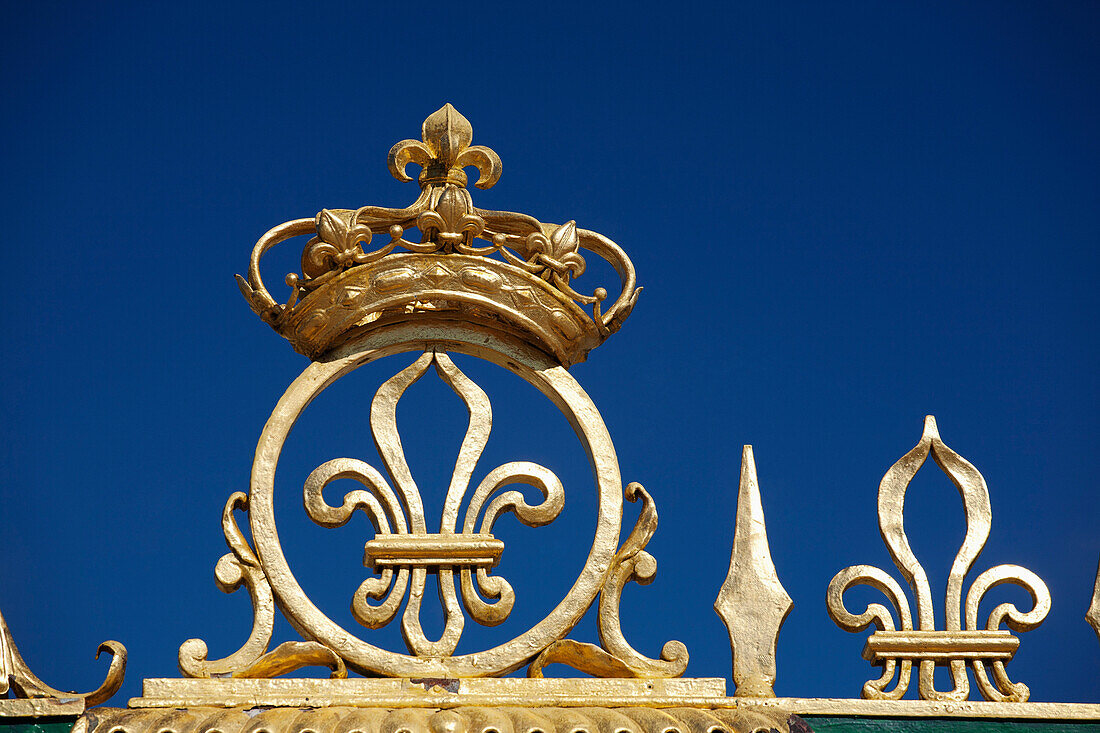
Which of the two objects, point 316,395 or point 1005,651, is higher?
point 316,395

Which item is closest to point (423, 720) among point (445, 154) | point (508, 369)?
point (508, 369)

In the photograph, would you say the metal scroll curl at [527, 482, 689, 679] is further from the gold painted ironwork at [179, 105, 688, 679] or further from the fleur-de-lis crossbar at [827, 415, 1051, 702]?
the fleur-de-lis crossbar at [827, 415, 1051, 702]

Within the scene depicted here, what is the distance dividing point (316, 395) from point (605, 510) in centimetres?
84

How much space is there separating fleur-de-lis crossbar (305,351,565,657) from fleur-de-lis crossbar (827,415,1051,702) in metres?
0.85

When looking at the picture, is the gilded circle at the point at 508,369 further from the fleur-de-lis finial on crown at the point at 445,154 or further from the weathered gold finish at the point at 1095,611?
the weathered gold finish at the point at 1095,611

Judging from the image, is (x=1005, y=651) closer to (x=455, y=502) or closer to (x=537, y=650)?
(x=537, y=650)

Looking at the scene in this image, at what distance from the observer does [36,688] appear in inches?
136

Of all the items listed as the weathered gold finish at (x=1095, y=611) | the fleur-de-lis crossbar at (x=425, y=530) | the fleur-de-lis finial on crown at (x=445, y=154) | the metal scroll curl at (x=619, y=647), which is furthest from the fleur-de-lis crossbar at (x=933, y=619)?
the fleur-de-lis finial on crown at (x=445, y=154)

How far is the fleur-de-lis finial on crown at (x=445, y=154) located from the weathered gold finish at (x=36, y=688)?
60.4 inches

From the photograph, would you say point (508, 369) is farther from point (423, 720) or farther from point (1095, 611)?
point (1095, 611)

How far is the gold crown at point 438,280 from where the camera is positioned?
3.78 metres

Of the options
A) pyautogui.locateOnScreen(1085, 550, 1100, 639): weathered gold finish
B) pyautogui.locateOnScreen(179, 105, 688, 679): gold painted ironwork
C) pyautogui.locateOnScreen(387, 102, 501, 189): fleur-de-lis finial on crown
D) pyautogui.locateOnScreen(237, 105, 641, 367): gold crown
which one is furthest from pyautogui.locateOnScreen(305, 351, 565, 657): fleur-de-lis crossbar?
pyautogui.locateOnScreen(1085, 550, 1100, 639): weathered gold finish

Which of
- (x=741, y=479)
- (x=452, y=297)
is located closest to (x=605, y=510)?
(x=741, y=479)

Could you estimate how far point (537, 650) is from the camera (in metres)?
3.50
